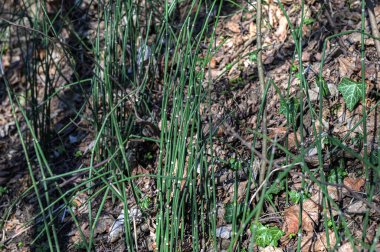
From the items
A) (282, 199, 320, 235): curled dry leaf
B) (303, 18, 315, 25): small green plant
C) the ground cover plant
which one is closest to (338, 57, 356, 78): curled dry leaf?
the ground cover plant

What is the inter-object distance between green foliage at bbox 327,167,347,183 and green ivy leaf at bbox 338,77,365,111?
37 centimetres

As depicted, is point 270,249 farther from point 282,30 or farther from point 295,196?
point 282,30

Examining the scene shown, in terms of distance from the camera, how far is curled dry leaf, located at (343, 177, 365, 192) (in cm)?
252

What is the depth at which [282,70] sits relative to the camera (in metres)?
3.31

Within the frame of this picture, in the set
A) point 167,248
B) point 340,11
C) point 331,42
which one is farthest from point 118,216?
point 340,11

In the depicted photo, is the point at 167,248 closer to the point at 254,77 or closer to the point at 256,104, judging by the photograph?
the point at 256,104

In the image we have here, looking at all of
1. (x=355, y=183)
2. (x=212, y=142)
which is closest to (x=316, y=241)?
(x=355, y=183)

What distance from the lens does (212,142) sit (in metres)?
2.76

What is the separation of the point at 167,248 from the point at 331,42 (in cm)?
161

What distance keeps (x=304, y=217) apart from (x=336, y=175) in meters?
0.25

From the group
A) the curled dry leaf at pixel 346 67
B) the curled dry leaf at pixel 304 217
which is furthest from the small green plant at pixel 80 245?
the curled dry leaf at pixel 346 67

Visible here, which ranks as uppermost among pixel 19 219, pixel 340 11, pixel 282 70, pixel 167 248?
pixel 340 11

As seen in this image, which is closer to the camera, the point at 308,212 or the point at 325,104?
the point at 308,212

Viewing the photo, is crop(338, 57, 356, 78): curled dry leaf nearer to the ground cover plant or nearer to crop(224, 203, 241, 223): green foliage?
the ground cover plant
